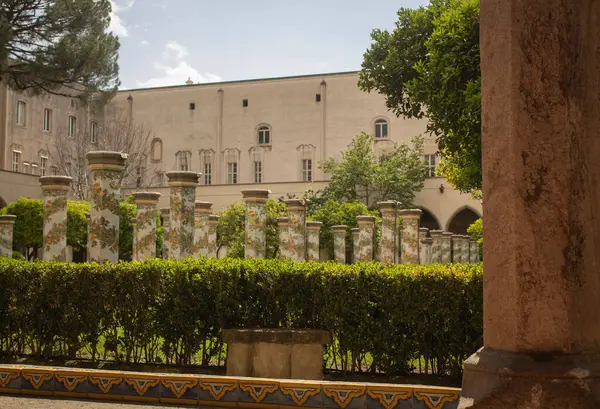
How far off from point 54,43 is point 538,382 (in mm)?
29294

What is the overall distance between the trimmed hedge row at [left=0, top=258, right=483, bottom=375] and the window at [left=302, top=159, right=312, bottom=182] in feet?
126

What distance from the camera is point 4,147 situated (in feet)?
131

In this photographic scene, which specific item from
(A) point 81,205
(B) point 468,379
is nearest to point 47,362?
(B) point 468,379

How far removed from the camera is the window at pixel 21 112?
1624 inches

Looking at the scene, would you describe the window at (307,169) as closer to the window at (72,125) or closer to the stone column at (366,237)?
the window at (72,125)

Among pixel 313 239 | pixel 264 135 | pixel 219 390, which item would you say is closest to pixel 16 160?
pixel 264 135

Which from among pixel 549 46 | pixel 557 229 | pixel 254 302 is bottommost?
pixel 254 302

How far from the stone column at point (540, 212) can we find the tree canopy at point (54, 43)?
87.3 feet

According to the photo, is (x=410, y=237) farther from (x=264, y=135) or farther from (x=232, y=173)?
(x=232, y=173)

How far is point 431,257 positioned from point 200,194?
1419 centimetres

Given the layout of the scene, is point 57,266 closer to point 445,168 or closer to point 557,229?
point 557,229

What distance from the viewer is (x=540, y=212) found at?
2625mm

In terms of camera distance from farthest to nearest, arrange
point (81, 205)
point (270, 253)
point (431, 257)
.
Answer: point (431, 257)
point (81, 205)
point (270, 253)

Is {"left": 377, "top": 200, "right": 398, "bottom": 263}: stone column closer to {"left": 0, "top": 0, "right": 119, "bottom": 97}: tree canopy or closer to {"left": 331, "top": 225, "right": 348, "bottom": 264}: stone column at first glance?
{"left": 331, "top": 225, "right": 348, "bottom": 264}: stone column
